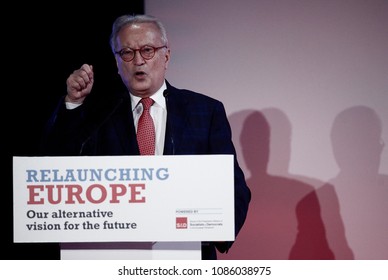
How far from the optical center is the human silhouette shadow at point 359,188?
3205 millimetres

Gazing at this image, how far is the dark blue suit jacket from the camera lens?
2801 millimetres

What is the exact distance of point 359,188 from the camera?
3.21m

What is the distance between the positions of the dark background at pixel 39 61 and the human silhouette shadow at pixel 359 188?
133 cm

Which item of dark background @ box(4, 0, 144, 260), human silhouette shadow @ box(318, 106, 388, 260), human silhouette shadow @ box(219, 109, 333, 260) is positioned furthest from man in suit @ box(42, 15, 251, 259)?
human silhouette shadow @ box(318, 106, 388, 260)

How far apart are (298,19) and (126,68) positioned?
1.04 metres

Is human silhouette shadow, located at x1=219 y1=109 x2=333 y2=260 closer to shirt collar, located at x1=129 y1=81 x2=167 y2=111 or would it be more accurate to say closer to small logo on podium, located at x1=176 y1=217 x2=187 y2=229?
shirt collar, located at x1=129 y1=81 x2=167 y2=111

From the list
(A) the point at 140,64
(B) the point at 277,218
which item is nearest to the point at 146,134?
(A) the point at 140,64

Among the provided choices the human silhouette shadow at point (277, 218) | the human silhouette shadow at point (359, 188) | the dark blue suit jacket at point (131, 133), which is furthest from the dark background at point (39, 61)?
the human silhouette shadow at point (359, 188)

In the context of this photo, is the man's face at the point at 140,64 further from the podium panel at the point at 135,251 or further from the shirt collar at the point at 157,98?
the podium panel at the point at 135,251

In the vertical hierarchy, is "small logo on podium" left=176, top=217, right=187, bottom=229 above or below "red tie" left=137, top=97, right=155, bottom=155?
below

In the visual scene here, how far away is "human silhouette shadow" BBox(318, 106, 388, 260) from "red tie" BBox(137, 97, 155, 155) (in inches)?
42.3

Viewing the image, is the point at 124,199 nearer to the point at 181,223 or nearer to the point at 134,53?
the point at 181,223

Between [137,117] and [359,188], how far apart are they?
1.33m
